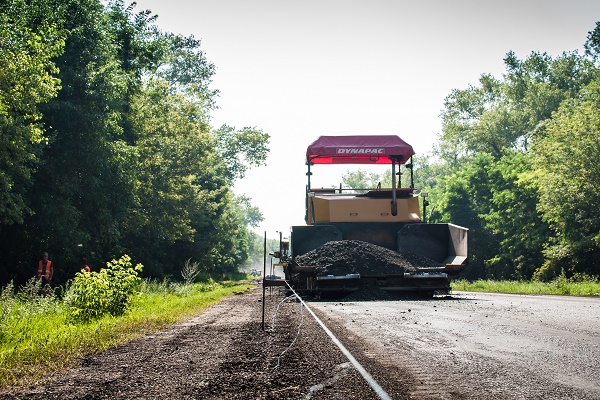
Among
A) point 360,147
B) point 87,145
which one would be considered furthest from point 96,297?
point 87,145

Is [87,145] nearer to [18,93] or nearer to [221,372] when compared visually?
[18,93]

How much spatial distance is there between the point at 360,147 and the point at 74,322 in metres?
10.7

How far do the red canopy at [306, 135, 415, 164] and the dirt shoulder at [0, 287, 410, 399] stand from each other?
10514 mm

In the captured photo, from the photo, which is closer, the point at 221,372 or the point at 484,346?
the point at 221,372

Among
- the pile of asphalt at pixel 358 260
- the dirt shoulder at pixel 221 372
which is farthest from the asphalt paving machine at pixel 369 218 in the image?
the dirt shoulder at pixel 221 372

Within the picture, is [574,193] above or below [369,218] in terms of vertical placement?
above

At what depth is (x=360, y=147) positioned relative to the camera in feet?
64.6

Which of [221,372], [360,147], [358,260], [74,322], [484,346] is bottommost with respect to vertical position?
[74,322]

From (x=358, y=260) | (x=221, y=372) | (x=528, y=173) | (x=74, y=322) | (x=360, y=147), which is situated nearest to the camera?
(x=221, y=372)

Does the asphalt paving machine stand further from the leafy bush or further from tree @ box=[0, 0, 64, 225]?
tree @ box=[0, 0, 64, 225]

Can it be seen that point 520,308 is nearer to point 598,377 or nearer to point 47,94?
point 598,377

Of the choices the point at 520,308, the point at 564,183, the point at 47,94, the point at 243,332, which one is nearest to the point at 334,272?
the point at 520,308

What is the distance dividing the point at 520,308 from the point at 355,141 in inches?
318

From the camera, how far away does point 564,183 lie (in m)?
36.3
